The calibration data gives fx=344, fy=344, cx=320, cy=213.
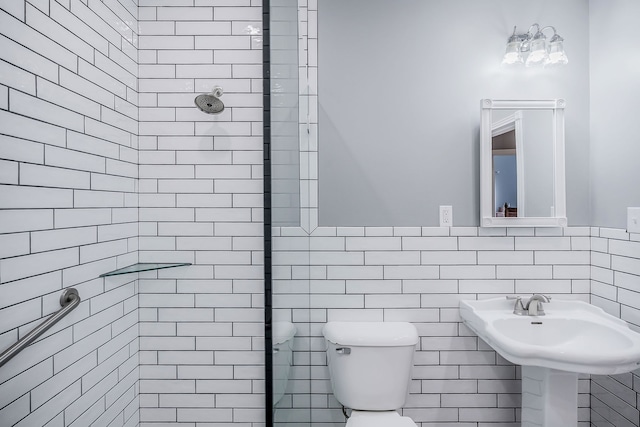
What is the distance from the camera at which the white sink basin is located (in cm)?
120

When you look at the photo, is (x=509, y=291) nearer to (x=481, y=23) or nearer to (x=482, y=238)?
(x=482, y=238)

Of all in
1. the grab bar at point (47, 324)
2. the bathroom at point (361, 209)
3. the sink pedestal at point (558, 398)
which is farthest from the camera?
the bathroom at point (361, 209)

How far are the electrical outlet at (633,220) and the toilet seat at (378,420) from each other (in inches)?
48.7

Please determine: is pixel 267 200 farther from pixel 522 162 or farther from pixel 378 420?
pixel 522 162

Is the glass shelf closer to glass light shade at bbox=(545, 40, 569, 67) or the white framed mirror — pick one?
the white framed mirror

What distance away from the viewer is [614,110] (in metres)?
1.57

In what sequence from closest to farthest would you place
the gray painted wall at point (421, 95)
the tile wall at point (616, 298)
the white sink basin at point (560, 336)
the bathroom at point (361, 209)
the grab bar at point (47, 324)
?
the grab bar at point (47, 324)
the white sink basin at point (560, 336)
the tile wall at point (616, 298)
the bathroom at point (361, 209)
the gray painted wall at point (421, 95)

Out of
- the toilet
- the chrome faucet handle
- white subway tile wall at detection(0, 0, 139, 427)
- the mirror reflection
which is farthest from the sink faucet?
white subway tile wall at detection(0, 0, 139, 427)

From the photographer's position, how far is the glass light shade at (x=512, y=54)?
64.5 inches

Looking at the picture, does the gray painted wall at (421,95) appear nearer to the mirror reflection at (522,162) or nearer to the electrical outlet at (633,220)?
the mirror reflection at (522,162)

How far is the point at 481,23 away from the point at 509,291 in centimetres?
134

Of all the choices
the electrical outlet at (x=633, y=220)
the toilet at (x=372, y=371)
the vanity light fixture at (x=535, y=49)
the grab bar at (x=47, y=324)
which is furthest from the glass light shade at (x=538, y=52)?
the grab bar at (x=47, y=324)

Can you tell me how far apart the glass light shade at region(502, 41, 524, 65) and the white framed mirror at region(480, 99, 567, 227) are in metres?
0.20

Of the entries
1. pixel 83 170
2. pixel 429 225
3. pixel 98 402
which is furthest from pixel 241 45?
pixel 98 402
